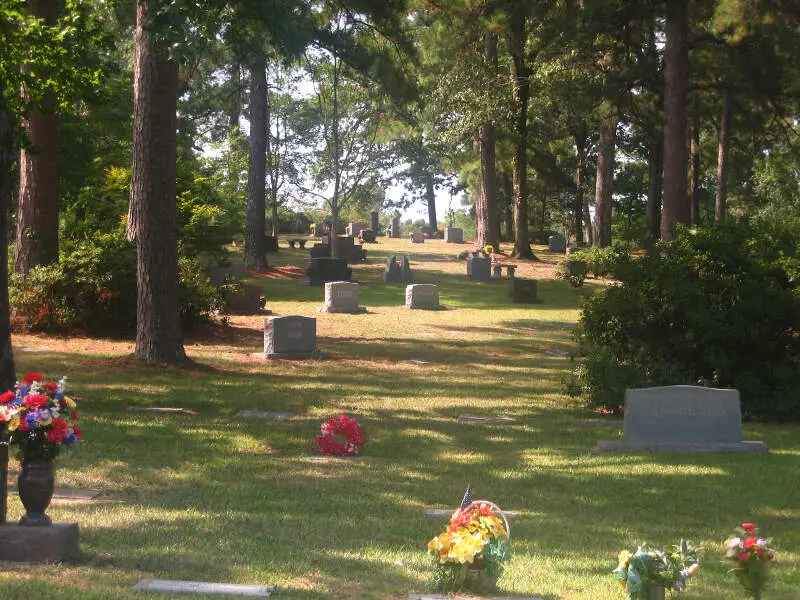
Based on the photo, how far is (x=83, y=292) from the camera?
71.7 feet

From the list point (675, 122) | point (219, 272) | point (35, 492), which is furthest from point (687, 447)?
point (219, 272)

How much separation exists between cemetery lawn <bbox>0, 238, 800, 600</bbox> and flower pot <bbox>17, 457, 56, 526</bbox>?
1.19 ft

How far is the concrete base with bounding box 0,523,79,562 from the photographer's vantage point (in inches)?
261

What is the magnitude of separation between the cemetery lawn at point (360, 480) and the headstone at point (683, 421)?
0.45 metres

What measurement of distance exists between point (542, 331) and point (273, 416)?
536 inches

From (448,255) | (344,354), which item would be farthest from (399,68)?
(448,255)

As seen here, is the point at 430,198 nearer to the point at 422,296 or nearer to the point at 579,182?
the point at 579,182

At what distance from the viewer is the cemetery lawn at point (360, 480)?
681 centimetres

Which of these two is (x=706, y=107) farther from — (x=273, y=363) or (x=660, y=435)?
(x=660, y=435)

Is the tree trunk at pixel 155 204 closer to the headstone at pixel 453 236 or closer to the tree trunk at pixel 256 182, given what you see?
the tree trunk at pixel 256 182

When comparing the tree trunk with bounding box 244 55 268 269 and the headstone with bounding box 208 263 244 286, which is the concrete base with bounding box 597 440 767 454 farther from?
the tree trunk with bounding box 244 55 268 269

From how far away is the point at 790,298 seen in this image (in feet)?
50.4

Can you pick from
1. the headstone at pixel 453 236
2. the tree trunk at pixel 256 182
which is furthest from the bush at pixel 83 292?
the headstone at pixel 453 236

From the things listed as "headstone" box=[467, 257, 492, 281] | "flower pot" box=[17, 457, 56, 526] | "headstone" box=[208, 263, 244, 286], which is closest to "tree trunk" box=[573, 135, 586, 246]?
"headstone" box=[467, 257, 492, 281]
